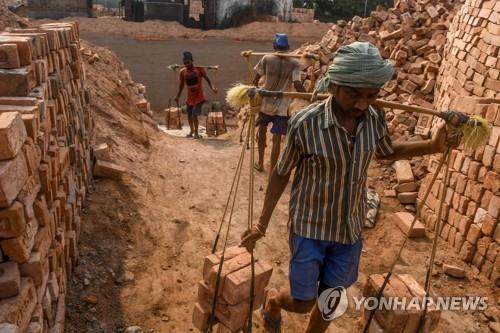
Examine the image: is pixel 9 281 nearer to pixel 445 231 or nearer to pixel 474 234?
pixel 474 234

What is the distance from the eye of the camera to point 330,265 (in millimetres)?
2639

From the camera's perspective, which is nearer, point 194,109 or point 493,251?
point 493,251

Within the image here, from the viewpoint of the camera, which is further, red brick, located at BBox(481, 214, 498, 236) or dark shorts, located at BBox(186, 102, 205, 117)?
dark shorts, located at BBox(186, 102, 205, 117)

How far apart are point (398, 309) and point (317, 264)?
0.74m

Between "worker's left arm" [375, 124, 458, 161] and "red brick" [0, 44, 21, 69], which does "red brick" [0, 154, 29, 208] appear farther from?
"worker's left arm" [375, 124, 458, 161]

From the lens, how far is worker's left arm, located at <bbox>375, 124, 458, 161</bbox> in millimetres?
2502

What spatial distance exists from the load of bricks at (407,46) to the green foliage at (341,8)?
60.2ft

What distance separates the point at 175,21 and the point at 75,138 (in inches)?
754

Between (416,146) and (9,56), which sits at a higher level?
(9,56)

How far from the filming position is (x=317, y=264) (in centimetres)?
256

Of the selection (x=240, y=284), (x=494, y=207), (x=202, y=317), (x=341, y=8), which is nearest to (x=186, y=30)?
(x=341, y=8)

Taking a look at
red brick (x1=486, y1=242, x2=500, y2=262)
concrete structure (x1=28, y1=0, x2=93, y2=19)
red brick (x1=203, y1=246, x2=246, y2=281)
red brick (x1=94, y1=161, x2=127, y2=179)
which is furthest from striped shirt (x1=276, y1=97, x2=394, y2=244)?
concrete structure (x1=28, y1=0, x2=93, y2=19)

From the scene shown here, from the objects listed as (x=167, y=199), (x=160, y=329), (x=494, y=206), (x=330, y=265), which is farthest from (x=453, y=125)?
(x=167, y=199)

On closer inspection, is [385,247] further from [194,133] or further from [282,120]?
[194,133]
